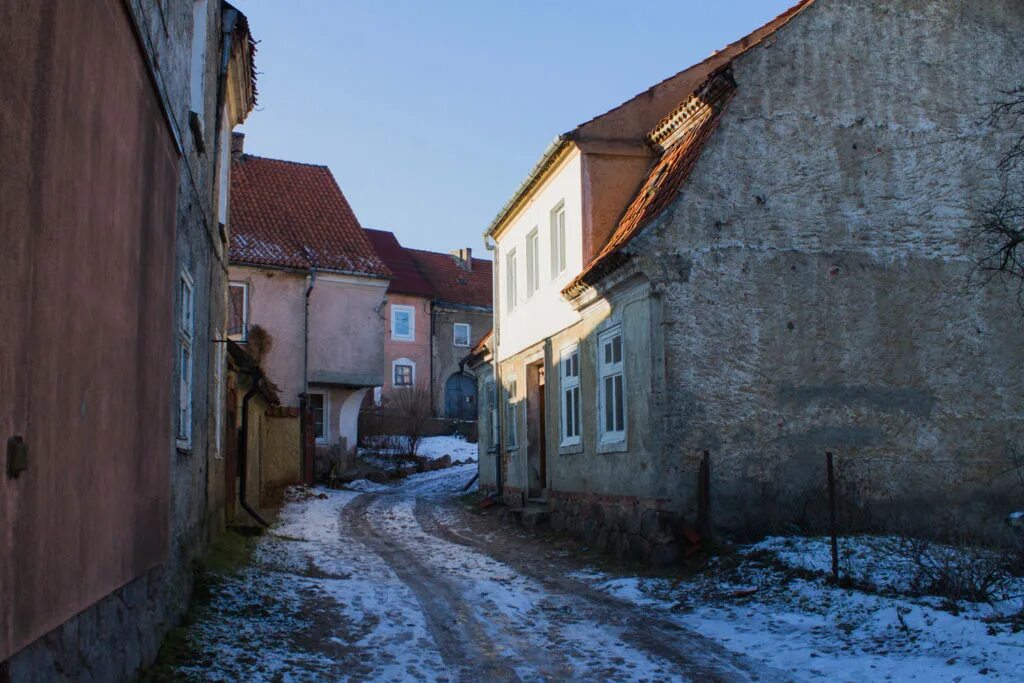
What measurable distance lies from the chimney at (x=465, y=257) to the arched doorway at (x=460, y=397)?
291 inches

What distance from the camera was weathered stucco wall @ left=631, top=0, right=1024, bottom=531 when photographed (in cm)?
1205

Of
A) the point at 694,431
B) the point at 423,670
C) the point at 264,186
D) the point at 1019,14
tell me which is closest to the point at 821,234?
the point at 694,431

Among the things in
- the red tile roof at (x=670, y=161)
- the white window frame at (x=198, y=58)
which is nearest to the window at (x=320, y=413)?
the red tile roof at (x=670, y=161)

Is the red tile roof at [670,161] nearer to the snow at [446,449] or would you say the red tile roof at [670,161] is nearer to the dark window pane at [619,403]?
the dark window pane at [619,403]

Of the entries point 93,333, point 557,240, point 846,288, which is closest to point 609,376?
point 846,288

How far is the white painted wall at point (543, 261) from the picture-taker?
1519cm

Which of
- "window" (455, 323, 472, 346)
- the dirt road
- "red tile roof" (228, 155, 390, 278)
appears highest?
"red tile roof" (228, 155, 390, 278)

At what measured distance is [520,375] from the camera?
63.0 ft

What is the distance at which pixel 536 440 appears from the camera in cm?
1827

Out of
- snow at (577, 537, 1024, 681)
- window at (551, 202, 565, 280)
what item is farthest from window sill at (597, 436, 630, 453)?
window at (551, 202, 565, 280)

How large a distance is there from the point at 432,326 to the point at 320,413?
1749cm

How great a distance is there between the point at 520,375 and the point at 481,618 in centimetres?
1040

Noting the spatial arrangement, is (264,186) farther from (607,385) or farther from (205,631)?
(205,631)

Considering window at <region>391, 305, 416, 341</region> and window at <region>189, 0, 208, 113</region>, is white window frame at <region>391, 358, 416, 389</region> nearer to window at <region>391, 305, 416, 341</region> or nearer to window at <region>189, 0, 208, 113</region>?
window at <region>391, 305, 416, 341</region>
